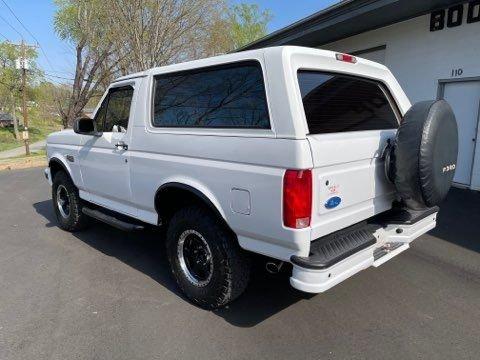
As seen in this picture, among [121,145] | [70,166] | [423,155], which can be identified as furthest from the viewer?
[70,166]

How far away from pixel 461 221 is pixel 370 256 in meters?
3.60

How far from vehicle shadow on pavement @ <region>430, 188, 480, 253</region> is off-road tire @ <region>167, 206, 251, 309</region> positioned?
3.12m

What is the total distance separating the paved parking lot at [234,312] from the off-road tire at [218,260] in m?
0.19

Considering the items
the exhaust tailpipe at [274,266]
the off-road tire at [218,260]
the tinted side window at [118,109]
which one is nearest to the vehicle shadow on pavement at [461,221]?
the exhaust tailpipe at [274,266]

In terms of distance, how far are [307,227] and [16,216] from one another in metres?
6.02

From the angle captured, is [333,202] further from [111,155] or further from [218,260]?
[111,155]

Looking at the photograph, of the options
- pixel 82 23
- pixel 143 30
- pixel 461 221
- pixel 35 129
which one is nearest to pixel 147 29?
pixel 143 30

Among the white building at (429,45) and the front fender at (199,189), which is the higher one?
the white building at (429,45)

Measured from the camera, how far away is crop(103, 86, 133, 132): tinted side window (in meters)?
4.16

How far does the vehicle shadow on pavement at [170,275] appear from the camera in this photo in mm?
3371

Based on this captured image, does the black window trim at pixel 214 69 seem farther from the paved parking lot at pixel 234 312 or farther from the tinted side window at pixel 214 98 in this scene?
the paved parking lot at pixel 234 312

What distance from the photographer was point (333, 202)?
2781mm

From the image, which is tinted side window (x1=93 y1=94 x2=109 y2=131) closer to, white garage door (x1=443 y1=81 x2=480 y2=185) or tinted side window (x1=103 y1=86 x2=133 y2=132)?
tinted side window (x1=103 y1=86 x2=133 y2=132)

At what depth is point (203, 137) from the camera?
3.17 metres
